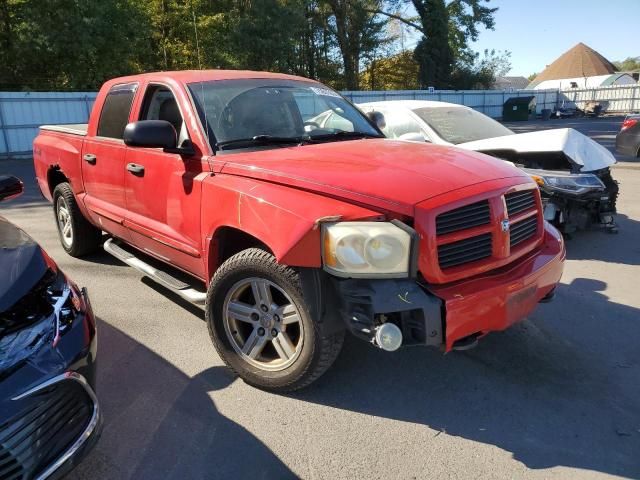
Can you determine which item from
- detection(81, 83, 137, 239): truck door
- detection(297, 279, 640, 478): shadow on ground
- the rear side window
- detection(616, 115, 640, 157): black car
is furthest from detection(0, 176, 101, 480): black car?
detection(616, 115, 640, 157): black car

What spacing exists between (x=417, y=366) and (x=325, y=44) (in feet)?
114

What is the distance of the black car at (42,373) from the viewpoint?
6.26ft

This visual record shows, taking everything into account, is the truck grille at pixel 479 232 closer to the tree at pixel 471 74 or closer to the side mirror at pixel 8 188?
the side mirror at pixel 8 188

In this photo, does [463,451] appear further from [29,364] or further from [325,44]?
[325,44]

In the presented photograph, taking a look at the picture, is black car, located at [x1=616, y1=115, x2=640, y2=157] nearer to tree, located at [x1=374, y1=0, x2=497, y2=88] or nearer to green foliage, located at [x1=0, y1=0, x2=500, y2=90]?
green foliage, located at [x1=0, y1=0, x2=500, y2=90]

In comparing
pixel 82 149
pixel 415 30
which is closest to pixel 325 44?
pixel 415 30

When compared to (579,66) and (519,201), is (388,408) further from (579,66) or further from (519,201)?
(579,66)

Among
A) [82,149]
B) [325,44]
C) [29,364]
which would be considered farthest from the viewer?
[325,44]

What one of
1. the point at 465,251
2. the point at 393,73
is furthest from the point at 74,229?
the point at 393,73

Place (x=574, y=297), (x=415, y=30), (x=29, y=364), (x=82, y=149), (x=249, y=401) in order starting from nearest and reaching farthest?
(x=29, y=364)
(x=249, y=401)
(x=574, y=297)
(x=82, y=149)
(x=415, y=30)

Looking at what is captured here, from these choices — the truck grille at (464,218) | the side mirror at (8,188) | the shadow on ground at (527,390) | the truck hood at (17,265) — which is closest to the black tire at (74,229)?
the side mirror at (8,188)

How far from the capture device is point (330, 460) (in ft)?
8.47

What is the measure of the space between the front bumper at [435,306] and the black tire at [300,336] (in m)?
0.20

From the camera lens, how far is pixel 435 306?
2473 millimetres
